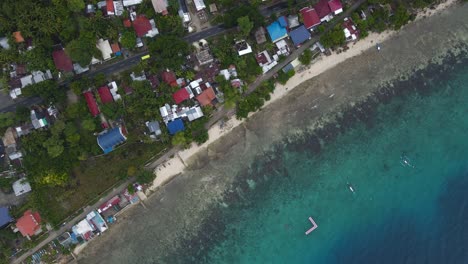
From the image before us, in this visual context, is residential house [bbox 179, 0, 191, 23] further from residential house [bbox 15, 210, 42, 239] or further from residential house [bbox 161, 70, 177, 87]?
residential house [bbox 15, 210, 42, 239]

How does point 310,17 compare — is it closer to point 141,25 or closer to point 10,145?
point 141,25

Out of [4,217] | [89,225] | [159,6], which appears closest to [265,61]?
[159,6]

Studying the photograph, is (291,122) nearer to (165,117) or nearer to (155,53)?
(165,117)

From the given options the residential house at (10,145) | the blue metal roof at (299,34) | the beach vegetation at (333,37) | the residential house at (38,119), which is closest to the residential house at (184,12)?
the blue metal roof at (299,34)

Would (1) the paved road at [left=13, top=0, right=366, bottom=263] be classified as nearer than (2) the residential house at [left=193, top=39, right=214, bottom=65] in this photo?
No

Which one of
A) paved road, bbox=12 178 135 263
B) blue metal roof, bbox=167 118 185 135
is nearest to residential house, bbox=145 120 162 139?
blue metal roof, bbox=167 118 185 135

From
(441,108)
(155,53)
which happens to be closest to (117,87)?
(155,53)

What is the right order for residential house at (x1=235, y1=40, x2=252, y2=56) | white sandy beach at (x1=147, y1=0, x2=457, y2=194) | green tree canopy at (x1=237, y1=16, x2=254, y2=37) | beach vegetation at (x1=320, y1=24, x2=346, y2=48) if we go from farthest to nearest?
white sandy beach at (x1=147, y1=0, x2=457, y2=194) < residential house at (x1=235, y1=40, x2=252, y2=56) < beach vegetation at (x1=320, y1=24, x2=346, y2=48) < green tree canopy at (x1=237, y1=16, x2=254, y2=37)
